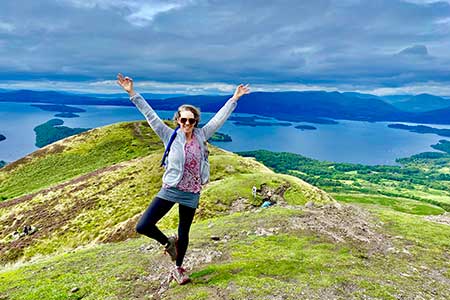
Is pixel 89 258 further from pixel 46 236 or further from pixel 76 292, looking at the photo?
pixel 46 236

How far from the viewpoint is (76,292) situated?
12602 millimetres

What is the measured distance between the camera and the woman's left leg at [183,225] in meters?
10.0

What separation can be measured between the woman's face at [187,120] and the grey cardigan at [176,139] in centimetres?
21

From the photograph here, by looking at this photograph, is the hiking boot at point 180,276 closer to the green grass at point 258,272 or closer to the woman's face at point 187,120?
the green grass at point 258,272

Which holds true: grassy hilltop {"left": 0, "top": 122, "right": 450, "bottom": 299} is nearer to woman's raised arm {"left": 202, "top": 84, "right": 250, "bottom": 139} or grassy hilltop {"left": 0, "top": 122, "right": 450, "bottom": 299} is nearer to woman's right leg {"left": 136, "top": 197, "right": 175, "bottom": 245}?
woman's right leg {"left": 136, "top": 197, "right": 175, "bottom": 245}

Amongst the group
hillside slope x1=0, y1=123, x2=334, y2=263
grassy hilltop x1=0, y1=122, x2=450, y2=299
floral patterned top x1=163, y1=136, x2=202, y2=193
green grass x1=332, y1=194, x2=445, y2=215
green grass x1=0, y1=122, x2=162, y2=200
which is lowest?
green grass x1=332, y1=194, x2=445, y2=215

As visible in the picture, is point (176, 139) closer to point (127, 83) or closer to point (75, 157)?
point (127, 83)

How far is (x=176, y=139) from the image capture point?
31.0 feet

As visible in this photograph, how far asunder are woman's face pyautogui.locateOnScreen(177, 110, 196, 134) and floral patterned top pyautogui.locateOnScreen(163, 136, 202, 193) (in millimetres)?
353

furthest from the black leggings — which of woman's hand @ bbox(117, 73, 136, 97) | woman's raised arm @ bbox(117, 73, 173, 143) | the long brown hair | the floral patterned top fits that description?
woman's hand @ bbox(117, 73, 136, 97)

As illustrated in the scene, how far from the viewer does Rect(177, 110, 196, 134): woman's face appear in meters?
9.38

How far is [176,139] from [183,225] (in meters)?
2.74

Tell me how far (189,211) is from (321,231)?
1133 cm

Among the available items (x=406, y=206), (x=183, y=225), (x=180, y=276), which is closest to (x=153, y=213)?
(x=183, y=225)
